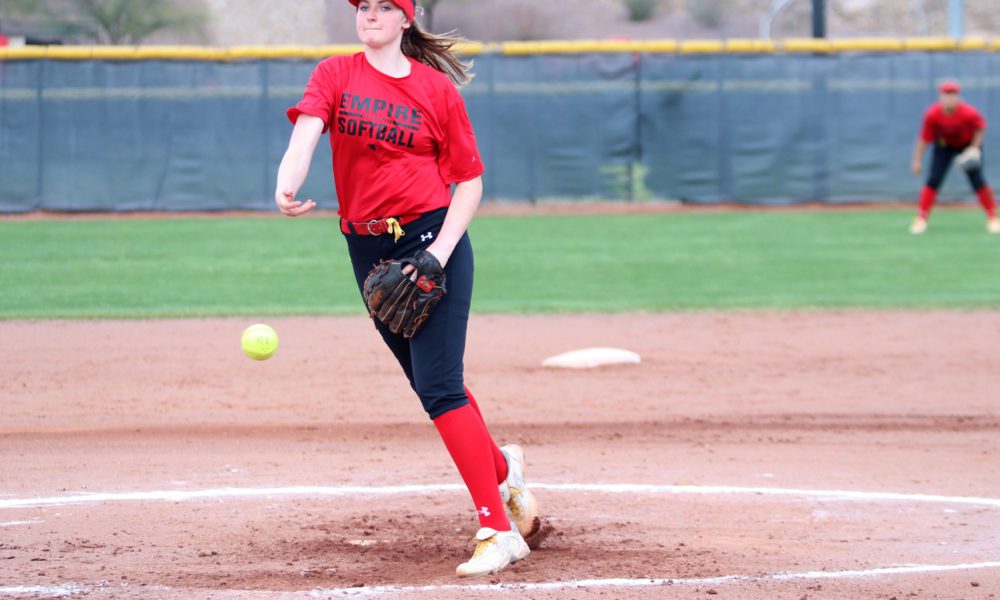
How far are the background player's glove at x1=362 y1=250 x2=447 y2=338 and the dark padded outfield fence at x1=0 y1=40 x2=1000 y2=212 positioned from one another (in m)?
15.1

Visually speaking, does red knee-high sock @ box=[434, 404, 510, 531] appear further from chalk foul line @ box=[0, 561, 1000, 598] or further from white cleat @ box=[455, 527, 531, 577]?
chalk foul line @ box=[0, 561, 1000, 598]

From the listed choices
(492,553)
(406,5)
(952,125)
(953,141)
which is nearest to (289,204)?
(406,5)

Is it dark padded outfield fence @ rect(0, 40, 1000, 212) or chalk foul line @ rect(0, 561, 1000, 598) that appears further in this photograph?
dark padded outfield fence @ rect(0, 40, 1000, 212)

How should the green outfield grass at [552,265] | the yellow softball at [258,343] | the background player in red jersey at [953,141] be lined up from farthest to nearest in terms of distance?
1. the background player in red jersey at [953,141]
2. the green outfield grass at [552,265]
3. the yellow softball at [258,343]

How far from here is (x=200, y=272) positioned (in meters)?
12.7

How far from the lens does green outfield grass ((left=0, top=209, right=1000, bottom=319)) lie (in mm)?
10883

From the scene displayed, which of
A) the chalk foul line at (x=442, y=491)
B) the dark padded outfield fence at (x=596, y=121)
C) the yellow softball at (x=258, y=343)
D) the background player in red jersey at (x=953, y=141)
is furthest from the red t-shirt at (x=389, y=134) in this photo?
the dark padded outfield fence at (x=596, y=121)

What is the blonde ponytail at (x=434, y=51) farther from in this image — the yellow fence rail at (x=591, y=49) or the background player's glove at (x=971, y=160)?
the yellow fence rail at (x=591, y=49)

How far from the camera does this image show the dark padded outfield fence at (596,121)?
18609 mm

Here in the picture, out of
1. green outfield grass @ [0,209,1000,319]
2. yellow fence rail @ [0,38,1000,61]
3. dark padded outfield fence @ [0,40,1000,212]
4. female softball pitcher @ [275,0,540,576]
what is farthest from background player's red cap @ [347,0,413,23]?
dark padded outfield fence @ [0,40,1000,212]

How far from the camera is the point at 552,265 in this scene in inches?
525

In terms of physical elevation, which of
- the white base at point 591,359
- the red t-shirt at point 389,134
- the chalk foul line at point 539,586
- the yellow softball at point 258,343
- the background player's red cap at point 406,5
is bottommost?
the white base at point 591,359

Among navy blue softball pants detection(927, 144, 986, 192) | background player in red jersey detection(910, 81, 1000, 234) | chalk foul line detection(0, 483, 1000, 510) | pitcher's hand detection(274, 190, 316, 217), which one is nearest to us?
pitcher's hand detection(274, 190, 316, 217)

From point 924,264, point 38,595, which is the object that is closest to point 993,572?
point 38,595
